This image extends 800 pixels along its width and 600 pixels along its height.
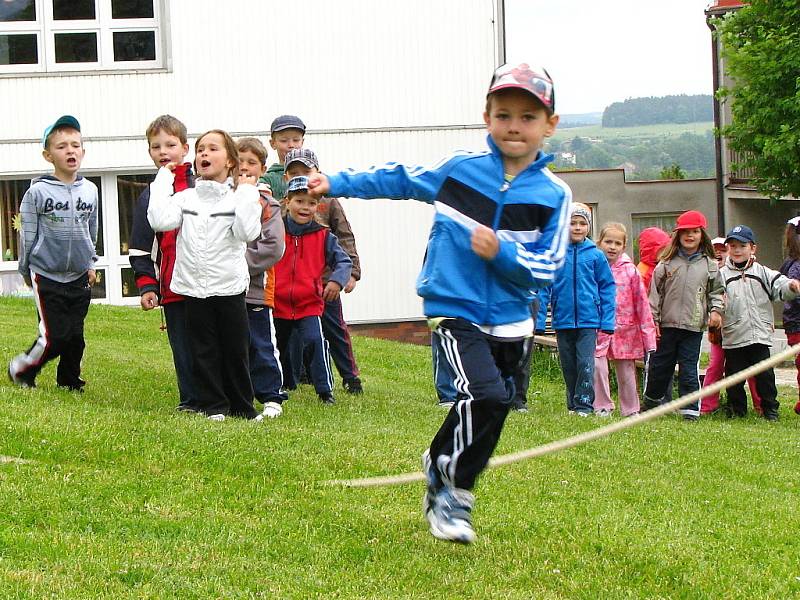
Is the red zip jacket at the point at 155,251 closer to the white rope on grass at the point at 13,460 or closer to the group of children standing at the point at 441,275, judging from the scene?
the group of children standing at the point at 441,275

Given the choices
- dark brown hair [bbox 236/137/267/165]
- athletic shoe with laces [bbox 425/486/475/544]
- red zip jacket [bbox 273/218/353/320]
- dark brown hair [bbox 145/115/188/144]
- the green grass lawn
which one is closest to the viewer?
the green grass lawn

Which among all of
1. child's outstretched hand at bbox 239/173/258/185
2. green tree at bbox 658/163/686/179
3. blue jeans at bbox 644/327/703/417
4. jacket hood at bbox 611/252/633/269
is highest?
green tree at bbox 658/163/686/179

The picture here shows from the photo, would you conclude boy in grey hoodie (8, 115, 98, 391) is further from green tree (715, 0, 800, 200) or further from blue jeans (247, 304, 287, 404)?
green tree (715, 0, 800, 200)

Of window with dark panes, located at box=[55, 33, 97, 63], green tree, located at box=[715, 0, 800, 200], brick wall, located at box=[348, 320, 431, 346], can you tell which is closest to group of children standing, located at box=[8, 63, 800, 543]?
brick wall, located at box=[348, 320, 431, 346]

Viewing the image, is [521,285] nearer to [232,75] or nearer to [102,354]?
[102,354]

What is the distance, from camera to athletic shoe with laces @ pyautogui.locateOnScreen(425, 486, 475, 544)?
5082mm

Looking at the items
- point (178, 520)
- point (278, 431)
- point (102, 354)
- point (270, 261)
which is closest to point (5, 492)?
point (178, 520)

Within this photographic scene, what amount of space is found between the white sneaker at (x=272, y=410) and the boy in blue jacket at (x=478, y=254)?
10.6ft

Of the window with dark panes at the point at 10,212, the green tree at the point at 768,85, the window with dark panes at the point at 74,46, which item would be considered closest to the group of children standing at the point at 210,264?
the window with dark panes at the point at 74,46

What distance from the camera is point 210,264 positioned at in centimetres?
779

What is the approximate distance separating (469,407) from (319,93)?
1643cm

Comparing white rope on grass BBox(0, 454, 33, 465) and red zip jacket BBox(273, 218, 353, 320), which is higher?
red zip jacket BBox(273, 218, 353, 320)

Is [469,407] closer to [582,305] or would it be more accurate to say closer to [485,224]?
[485,224]

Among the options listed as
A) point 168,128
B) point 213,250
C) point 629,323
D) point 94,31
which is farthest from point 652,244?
point 94,31
